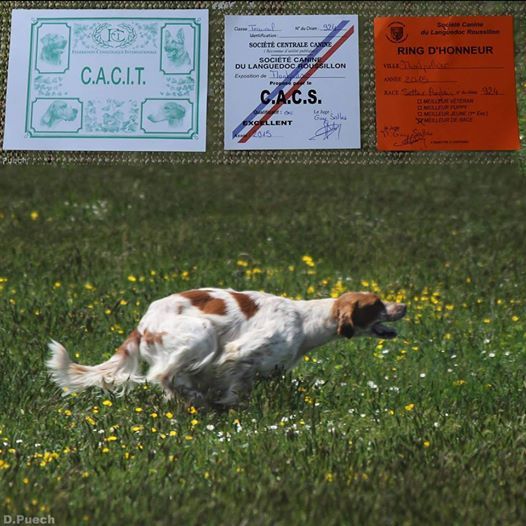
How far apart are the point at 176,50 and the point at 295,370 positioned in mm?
2714

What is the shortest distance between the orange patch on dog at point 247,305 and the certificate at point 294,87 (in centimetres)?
109

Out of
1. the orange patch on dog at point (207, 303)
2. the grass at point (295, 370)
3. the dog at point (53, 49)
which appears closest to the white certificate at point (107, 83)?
the dog at point (53, 49)

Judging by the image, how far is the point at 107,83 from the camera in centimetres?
715

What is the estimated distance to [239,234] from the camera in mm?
12797

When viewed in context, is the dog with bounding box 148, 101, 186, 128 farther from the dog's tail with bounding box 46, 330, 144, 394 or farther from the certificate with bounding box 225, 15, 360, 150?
the dog's tail with bounding box 46, 330, 144, 394

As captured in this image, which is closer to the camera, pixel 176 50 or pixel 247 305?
pixel 247 305

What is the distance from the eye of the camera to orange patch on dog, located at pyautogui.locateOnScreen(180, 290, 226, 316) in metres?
7.01

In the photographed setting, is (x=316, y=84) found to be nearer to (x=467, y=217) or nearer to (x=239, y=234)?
(x=239, y=234)

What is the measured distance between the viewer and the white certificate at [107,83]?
712 centimetres

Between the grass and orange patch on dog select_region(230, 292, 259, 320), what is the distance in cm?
55

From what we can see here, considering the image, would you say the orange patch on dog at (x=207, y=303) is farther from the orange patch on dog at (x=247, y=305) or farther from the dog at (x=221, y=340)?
the orange patch on dog at (x=247, y=305)
